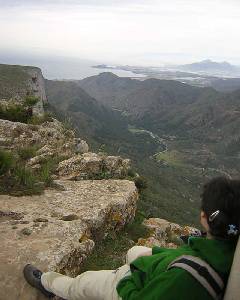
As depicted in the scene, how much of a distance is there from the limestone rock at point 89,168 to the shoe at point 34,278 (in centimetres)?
→ 442

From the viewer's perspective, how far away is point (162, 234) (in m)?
8.98

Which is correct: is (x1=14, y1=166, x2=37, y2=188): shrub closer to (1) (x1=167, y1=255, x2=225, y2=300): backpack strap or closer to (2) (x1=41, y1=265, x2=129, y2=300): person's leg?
(2) (x1=41, y1=265, x2=129, y2=300): person's leg

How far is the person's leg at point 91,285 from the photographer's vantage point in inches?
148

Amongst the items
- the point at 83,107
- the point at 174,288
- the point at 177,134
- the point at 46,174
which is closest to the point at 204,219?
the point at 174,288

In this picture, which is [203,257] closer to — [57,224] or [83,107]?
[57,224]

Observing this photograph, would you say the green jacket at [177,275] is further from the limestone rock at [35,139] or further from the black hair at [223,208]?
the limestone rock at [35,139]

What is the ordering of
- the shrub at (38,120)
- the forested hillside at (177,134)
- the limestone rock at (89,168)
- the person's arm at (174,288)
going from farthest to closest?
the forested hillside at (177,134) < the shrub at (38,120) < the limestone rock at (89,168) < the person's arm at (174,288)

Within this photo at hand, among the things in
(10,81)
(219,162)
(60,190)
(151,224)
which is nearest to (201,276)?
(60,190)

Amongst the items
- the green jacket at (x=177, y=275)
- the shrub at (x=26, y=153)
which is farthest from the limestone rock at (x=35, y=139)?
the green jacket at (x=177, y=275)

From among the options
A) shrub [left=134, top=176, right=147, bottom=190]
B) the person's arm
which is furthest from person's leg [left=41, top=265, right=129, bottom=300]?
shrub [left=134, top=176, right=147, bottom=190]

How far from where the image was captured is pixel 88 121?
6132 inches

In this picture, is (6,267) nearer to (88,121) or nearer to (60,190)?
(60,190)

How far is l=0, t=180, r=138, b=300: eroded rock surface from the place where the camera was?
17.9ft

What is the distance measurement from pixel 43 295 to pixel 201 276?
2.84m
